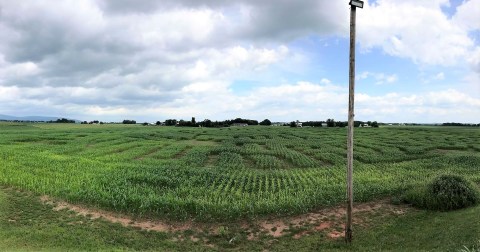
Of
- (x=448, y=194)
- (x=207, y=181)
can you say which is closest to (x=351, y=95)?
(x=448, y=194)

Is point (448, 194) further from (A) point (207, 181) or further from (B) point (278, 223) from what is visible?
(A) point (207, 181)

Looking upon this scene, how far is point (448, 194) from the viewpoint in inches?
705

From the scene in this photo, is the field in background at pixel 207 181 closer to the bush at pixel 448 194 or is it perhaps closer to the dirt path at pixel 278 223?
the dirt path at pixel 278 223

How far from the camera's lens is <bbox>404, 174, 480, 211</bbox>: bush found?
58.4 ft

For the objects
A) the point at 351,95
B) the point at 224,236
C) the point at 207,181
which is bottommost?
the point at 224,236

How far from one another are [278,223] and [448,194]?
856cm

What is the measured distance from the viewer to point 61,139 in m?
50.9

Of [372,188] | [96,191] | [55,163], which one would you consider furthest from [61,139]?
[372,188]

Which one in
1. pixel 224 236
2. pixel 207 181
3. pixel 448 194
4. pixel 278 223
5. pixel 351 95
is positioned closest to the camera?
pixel 351 95

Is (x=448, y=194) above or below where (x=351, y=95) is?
below

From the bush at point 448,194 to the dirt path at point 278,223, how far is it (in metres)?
1.14

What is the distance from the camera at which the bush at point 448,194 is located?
17797 mm

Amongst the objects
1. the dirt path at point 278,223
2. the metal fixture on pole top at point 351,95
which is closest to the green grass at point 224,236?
the dirt path at point 278,223

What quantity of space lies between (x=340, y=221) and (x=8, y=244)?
13938 millimetres
